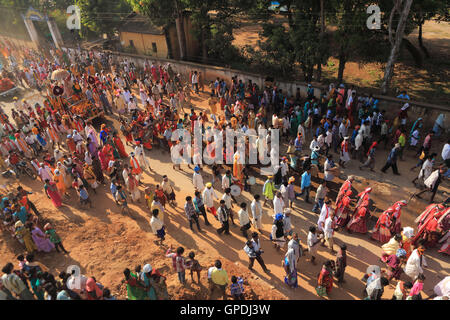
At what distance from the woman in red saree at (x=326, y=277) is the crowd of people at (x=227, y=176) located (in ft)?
0.07

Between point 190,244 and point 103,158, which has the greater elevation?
point 103,158

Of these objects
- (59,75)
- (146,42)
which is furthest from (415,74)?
(59,75)

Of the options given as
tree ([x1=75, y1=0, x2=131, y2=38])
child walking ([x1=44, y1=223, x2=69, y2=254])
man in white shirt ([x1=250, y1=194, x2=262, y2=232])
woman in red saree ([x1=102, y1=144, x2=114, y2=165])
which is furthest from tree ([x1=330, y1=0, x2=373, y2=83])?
tree ([x1=75, y1=0, x2=131, y2=38])

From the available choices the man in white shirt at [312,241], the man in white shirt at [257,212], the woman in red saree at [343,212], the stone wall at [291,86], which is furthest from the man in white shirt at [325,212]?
the stone wall at [291,86]

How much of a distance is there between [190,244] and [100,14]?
76.2 ft

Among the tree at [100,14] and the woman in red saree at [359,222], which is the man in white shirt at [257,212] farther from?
the tree at [100,14]

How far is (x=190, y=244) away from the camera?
8422 millimetres

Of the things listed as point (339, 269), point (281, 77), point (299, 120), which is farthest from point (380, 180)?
point (281, 77)

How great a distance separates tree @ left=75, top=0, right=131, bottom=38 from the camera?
79.6 feet

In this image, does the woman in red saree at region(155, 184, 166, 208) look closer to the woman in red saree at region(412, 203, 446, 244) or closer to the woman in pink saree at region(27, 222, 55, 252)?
the woman in pink saree at region(27, 222, 55, 252)

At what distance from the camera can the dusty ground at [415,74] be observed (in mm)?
15789

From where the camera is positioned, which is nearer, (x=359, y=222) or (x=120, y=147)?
(x=359, y=222)

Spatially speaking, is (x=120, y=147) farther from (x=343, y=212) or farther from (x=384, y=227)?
(x=384, y=227)

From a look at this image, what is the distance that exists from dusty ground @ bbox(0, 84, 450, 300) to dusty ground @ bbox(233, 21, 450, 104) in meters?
6.93
